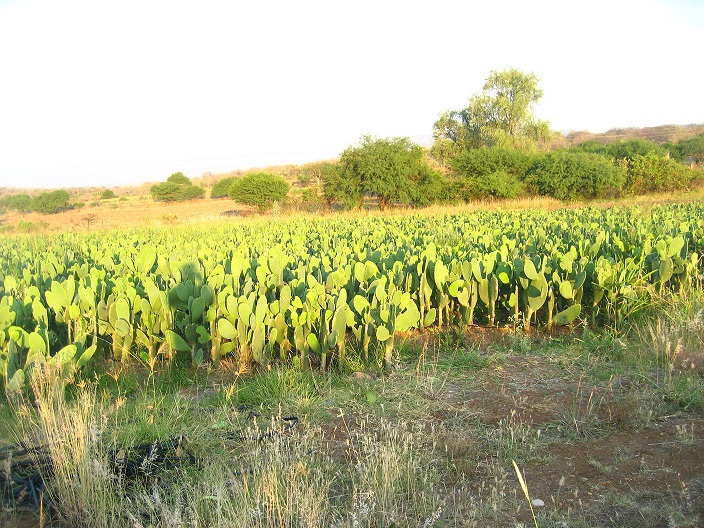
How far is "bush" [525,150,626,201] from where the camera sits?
2900 centimetres

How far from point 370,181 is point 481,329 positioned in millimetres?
23502

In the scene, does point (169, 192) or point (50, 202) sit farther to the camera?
point (169, 192)

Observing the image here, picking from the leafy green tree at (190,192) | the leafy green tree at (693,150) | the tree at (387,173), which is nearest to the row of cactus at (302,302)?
the tree at (387,173)

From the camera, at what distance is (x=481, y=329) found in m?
6.09

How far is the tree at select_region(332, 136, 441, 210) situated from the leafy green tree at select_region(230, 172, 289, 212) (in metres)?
4.93

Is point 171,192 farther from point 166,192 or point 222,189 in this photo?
point 222,189

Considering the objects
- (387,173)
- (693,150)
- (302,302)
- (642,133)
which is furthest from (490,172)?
(642,133)

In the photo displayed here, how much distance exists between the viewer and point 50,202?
32344 millimetres

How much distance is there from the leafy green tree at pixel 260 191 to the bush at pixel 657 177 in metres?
19.1

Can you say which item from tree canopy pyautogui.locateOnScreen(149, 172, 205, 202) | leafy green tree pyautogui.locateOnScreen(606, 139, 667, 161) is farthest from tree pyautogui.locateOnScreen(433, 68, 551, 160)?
tree canopy pyautogui.locateOnScreen(149, 172, 205, 202)

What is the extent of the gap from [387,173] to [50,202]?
18.7m

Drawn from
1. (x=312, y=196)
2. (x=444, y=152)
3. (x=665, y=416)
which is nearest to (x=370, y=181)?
(x=312, y=196)

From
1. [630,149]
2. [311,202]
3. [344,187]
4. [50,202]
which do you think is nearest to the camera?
[344,187]

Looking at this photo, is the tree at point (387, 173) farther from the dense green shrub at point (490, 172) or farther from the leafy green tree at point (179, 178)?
the leafy green tree at point (179, 178)
